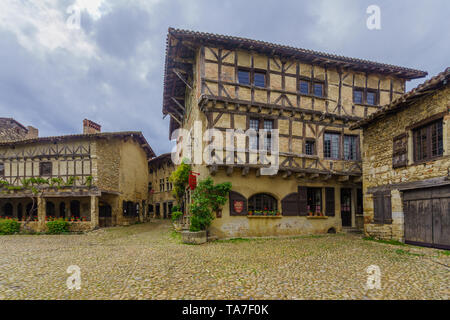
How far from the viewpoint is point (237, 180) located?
11641mm

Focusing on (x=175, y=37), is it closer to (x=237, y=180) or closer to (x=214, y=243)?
(x=237, y=180)

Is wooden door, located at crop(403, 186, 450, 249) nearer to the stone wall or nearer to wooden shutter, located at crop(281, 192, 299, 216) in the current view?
the stone wall

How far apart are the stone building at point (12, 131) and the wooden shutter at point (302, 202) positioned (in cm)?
2271

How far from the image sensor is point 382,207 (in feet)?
33.4

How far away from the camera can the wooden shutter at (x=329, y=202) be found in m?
13.1

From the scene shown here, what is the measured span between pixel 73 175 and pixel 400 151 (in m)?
18.4

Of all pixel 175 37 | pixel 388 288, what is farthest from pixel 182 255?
pixel 175 37

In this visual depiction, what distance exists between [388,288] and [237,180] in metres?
7.42

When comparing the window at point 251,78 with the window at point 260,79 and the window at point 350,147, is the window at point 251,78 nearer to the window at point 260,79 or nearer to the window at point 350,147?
the window at point 260,79

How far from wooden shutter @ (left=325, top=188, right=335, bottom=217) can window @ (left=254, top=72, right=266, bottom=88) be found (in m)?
6.39

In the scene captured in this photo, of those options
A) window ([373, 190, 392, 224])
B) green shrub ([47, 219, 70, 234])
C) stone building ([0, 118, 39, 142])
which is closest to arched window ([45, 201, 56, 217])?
green shrub ([47, 219, 70, 234])

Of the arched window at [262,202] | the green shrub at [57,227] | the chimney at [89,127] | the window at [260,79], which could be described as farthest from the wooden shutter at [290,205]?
the chimney at [89,127]

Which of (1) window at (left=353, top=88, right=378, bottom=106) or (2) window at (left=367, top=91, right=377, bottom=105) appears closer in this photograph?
(1) window at (left=353, top=88, right=378, bottom=106)

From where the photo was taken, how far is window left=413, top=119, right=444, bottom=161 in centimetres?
829
